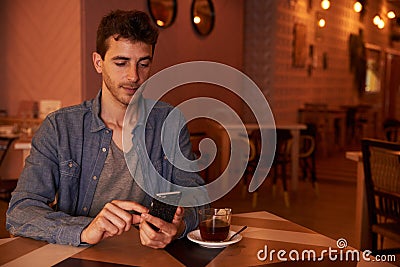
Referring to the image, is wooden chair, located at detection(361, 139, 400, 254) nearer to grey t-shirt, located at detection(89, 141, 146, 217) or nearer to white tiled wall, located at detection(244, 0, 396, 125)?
grey t-shirt, located at detection(89, 141, 146, 217)

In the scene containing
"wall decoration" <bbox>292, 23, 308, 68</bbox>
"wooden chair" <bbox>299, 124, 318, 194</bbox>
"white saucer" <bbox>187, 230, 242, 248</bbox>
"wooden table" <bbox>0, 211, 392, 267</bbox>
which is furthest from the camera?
"wall decoration" <bbox>292, 23, 308, 68</bbox>

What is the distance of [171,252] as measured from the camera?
1.40 meters

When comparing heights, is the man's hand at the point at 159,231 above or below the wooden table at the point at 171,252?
above

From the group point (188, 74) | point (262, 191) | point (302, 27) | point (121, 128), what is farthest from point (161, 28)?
point (121, 128)

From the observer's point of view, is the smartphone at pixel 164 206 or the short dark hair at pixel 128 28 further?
the short dark hair at pixel 128 28

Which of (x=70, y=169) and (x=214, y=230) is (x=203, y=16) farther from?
(x=214, y=230)

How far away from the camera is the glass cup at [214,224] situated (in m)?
1.46

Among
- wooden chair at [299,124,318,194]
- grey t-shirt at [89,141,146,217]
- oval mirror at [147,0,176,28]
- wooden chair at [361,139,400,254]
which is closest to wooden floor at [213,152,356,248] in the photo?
wooden chair at [299,124,318,194]

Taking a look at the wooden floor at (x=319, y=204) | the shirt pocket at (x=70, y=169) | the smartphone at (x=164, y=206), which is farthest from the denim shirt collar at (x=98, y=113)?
the wooden floor at (x=319, y=204)

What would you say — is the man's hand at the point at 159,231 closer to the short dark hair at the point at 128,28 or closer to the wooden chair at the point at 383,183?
the short dark hair at the point at 128,28

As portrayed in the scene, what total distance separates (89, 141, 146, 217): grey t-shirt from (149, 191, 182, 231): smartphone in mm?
440

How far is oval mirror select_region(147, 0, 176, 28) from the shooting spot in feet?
20.3

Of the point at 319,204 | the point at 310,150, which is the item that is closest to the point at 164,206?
the point at 319,204

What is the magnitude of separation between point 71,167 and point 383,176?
2.01 meters
